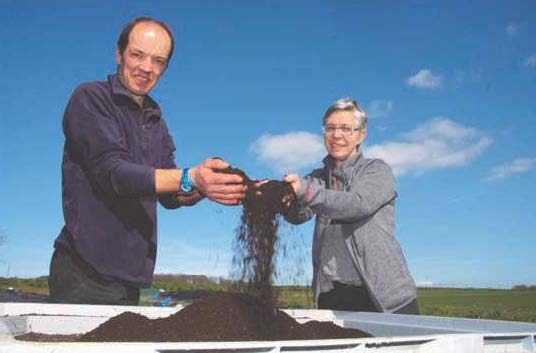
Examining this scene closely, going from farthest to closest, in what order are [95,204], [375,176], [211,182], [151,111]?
[375,176]
[151,111]
[95,204]
[211,182]

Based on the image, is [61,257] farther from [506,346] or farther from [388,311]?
[506,346]

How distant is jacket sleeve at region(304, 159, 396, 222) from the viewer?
11.5 ft

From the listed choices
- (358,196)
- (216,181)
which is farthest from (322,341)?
(358,196)

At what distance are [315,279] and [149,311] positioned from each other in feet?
4.37

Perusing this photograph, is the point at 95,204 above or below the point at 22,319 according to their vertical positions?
above

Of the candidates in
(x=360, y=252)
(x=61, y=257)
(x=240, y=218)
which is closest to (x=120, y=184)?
(x=61, y=257)

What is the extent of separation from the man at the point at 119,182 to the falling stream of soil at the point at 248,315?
11.6 inches

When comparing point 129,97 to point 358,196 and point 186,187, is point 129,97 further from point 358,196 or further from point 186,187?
point 358,196

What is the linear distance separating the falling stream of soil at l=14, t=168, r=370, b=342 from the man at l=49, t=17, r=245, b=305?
→ 295 mm

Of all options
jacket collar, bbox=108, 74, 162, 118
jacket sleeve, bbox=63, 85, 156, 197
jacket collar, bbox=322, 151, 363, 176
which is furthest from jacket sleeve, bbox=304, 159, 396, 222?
jacket sleeve, bbox=63, 85, 156, 197

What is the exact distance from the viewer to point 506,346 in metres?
2.62

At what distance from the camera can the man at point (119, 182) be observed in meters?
2.82

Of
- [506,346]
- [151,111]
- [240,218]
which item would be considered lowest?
[506,346]

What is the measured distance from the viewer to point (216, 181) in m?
2.82
